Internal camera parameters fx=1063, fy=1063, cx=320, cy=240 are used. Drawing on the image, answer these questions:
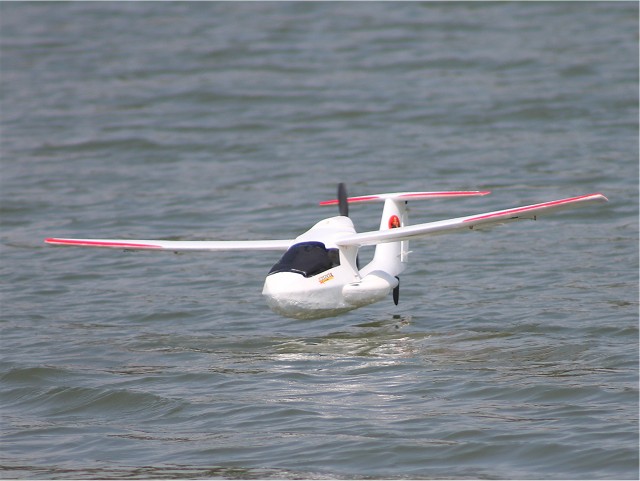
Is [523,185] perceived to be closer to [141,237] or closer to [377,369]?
[141,237]

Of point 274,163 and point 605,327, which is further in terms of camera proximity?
point 274,163

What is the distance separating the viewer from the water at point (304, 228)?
12258 mm

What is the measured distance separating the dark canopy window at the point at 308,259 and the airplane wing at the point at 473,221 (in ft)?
0.90

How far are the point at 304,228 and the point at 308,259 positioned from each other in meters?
8.01

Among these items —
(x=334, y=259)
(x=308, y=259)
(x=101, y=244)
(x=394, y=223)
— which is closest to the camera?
(x=308, y=259)

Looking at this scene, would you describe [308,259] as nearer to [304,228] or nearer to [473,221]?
[473,221]

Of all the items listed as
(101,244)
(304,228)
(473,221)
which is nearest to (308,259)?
(473,221)

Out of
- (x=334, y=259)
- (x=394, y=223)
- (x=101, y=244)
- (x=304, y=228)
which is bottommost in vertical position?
(x=304, y=228)

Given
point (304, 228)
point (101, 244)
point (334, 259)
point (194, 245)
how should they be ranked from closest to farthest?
1. point (334, 259)
2. point (194, 245)
3. point (101, 244)
4. point (304, 228)

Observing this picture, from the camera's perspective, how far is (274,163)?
2938 centimetres

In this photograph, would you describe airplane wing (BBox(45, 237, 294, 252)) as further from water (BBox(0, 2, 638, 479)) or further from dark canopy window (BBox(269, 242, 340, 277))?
water (BBox(0, 2, 638, 479))

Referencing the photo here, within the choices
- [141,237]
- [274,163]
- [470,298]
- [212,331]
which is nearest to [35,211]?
[141,237]

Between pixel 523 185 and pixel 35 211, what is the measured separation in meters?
11.8

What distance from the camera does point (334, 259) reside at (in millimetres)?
15703
